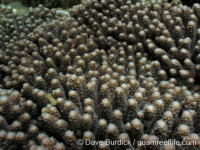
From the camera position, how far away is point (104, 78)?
202 cm

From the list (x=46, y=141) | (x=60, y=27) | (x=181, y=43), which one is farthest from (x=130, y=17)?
(x=46, y=141)

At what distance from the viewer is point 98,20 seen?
3.03 meters

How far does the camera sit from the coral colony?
1571mm

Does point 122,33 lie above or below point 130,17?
below

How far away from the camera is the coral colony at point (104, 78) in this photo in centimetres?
157

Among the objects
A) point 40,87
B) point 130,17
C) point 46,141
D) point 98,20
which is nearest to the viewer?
point 46,141

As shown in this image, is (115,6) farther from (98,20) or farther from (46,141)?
(46,141)

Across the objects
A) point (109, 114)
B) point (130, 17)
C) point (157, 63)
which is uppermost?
point (130, 17)

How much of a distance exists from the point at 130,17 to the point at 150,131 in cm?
202

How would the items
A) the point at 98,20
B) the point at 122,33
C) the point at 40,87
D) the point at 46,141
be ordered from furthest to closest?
the point at 98,20 < the point at 122,33 < the point at 40,87 < the point at 46,141

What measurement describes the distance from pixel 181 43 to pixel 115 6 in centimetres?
145

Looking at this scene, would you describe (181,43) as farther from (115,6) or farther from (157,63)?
(115,6)

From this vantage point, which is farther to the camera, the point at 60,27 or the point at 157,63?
the point at 60,27

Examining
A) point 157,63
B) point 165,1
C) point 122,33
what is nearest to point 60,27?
point 122,33
